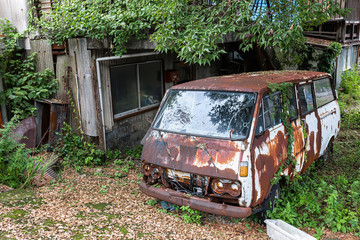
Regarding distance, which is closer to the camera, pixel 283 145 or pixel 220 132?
pixel 220 132

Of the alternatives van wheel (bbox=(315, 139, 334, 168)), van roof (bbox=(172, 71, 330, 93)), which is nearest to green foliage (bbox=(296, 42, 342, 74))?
van wheel (bbox=(315, 139, 334, 168))

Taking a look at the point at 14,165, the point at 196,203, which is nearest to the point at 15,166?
the point at 14,165

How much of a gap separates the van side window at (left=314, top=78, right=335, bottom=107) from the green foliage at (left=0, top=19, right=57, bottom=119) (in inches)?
225

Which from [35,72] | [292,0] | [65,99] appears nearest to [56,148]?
[65,99]

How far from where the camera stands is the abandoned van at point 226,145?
4.13 metres

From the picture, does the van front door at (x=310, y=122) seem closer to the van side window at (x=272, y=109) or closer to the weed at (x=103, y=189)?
the van side window at (x=272, y=109)

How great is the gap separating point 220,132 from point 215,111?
1.28ft

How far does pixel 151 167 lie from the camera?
476 centimetres

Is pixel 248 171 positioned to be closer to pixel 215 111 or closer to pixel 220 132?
pixel 220 132

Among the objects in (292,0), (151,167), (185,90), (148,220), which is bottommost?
(148,220)

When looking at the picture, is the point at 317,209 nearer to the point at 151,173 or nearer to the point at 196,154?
the point at 196,154

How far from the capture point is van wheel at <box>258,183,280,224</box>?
4.58 m

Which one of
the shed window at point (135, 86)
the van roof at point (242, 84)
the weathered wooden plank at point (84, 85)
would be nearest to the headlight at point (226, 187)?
the van roof at point (242, 84)

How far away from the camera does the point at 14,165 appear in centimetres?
546
